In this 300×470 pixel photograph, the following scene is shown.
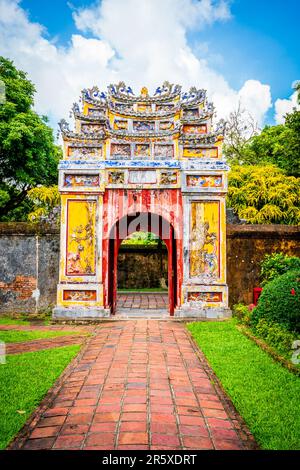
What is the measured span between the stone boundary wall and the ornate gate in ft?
2.21

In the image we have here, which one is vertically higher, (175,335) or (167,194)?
(167,194)

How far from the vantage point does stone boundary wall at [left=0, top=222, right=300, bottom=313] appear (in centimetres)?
1020

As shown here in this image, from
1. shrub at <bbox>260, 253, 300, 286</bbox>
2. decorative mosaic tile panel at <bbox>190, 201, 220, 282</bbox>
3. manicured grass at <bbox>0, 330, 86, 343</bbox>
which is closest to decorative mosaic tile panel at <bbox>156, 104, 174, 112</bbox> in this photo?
decorative mosaic tile panel at <bbox>190, 201, 220, 282</bbox>

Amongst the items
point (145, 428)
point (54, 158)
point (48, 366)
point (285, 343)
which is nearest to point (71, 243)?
point (48, 366)

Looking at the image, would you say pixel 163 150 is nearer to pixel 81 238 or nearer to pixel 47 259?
pixel 81 238

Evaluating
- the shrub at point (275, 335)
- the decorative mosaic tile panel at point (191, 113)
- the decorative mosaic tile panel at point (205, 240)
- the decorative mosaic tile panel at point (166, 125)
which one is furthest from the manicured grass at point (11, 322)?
the decorative mosaic tile panel at point (191, 113)

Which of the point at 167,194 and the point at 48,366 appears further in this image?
the point at 167,194

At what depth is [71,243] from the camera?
9719mm

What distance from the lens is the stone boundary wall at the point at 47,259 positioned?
10.2 m

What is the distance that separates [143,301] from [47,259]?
13.5 feet

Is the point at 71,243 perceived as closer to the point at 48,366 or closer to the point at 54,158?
the point at 48,366

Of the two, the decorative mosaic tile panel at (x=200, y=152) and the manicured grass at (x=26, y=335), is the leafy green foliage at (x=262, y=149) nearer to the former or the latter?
the decorative mosaic tile panel at (x=200, y=152)

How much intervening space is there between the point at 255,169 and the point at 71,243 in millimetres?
9022

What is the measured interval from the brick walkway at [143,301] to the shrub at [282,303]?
4.53 meters
